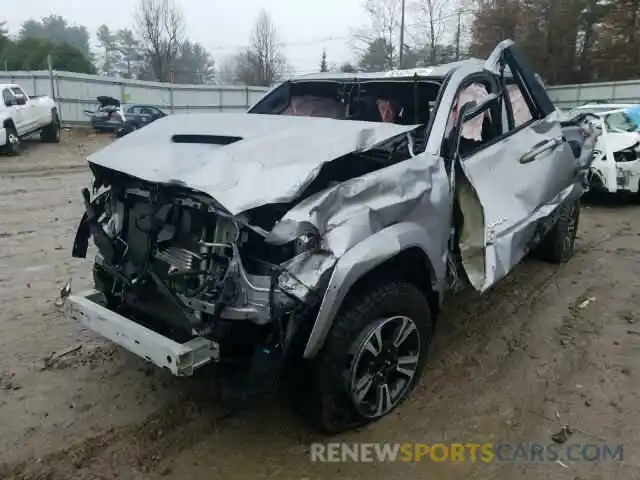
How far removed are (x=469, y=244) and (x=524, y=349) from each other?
40.3 inches

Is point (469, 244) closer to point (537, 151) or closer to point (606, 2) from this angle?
point (537, 151)

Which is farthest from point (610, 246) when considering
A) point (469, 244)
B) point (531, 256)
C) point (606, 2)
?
point (606, 2)

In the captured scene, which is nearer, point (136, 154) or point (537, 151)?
point (136, 154)

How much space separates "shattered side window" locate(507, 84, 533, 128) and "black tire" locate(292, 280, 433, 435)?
228 cm

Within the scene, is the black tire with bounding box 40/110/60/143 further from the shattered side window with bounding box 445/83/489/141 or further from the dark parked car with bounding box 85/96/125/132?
the shattered side window with bounding box 445/83/489/141

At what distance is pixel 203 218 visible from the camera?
2951 millimetres

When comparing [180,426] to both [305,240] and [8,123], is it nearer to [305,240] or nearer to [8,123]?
[305,240]

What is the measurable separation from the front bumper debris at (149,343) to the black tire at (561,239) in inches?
160

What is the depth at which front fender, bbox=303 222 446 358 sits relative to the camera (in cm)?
268

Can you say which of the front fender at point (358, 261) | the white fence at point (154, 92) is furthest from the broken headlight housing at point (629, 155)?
the white fence at point (154, 92)

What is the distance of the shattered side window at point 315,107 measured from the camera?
15.1 feet

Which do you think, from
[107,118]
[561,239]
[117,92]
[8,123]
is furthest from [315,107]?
[117,92]

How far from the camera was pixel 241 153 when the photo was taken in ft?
10.2

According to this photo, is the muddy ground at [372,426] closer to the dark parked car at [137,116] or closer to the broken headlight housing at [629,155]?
the broken headlight housing at [629,155]
